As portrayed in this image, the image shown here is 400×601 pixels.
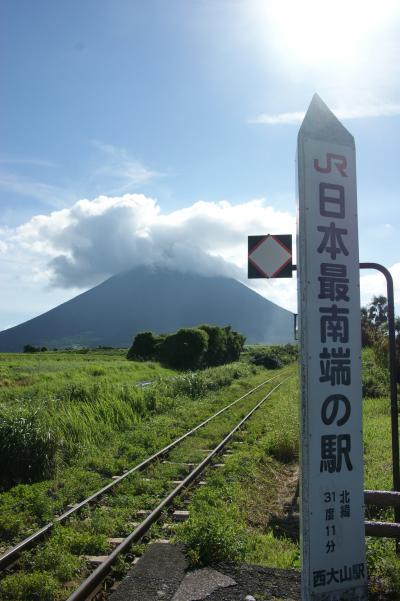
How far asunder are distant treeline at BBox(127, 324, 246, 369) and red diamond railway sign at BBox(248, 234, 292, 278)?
34411 millimetres

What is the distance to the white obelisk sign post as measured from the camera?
3.31 m

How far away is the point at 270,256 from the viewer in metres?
4.15

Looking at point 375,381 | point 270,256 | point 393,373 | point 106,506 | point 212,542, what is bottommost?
point 106,506

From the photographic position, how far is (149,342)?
45594 mm

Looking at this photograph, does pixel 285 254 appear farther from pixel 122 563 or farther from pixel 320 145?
pixel 122 563

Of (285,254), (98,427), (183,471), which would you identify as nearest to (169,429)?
(98,427)

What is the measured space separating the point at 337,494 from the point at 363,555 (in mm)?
495

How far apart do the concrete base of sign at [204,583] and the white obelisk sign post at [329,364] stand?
33.8 inches

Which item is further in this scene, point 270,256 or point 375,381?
point 375,381

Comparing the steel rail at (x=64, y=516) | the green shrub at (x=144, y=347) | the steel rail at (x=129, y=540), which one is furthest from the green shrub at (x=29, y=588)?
the green shrub at (x=144, y=347)

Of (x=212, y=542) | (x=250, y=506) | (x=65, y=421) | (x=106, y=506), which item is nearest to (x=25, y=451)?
(x=106, y=506)

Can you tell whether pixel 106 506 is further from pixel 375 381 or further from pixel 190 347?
pixel 190 347

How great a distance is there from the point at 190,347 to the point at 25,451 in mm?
30674

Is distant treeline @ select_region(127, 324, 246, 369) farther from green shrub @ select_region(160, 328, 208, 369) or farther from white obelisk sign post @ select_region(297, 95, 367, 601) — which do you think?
white obelisk sign post @ select_region(297, 95, 367, 601)
